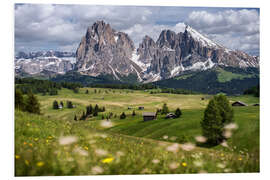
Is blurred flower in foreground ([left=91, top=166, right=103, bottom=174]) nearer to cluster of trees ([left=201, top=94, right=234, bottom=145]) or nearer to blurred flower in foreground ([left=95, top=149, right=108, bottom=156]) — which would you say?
blurred flower in foreground ([left=95, top=149, right=108, bottom=156])

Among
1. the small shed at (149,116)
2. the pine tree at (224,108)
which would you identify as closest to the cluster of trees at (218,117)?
the pine tree at (224,108)

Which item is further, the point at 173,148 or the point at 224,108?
the point at 224,108

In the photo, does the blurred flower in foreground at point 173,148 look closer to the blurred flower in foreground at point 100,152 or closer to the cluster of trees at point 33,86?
the blurred flower in foreground at point 100,152

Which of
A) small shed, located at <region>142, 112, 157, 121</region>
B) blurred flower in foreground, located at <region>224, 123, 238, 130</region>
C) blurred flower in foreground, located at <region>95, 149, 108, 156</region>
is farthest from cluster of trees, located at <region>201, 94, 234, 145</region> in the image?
small shed, located at <region>142, 112, 157, 121</region>

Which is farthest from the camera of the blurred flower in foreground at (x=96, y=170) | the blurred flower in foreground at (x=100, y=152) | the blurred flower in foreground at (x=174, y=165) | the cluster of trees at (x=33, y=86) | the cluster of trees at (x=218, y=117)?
the cluster of trees at (x=218, y=117)

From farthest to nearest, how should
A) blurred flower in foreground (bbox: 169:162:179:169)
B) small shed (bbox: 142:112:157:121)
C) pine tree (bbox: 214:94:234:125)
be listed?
small shed (bbox: 142:112:157:121), pine tree (bbox: 214:94:234:125), blurred flower in foreground (bbox: 169:162:179:169)

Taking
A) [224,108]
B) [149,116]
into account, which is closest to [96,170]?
[224,108]

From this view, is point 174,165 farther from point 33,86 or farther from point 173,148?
point 33,86

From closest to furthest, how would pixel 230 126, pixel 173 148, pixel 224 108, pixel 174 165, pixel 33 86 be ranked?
pixel 174 165, pixel 173 148, pixel 230 126, pixel 224 108, pixel 33 86

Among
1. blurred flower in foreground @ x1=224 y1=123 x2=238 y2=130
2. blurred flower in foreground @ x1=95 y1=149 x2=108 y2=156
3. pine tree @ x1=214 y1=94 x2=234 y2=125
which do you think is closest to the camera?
blurred flower in foreground @ x1=95 y1=149 x2=108 y2=156

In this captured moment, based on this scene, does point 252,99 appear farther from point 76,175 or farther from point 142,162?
point 76,175
